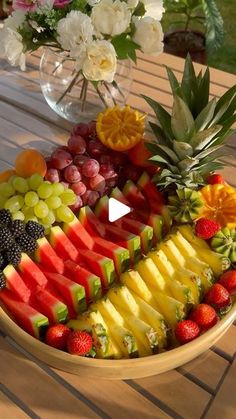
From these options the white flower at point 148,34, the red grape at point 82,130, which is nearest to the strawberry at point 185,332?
the red grape at point 82,130

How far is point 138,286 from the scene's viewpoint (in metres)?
1.15

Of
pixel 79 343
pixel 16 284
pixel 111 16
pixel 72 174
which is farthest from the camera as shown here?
pixel 72 174

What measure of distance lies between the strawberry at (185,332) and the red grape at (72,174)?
1.63 ft

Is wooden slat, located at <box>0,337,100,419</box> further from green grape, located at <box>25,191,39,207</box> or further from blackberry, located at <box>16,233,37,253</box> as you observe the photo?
green grape, located at <box>25,191,39,207</box>

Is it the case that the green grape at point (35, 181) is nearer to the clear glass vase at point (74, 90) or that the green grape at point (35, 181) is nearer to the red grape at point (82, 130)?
the red grape at point (82, 130)

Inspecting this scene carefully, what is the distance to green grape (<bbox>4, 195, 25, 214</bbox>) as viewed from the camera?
1.25 meters

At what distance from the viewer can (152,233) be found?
1305mm

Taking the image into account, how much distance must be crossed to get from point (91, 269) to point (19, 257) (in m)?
0.18

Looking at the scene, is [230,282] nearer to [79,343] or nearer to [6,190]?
[79,343]

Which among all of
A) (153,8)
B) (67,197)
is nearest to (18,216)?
(67,197)

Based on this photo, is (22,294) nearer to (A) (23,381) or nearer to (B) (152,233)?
(A) (23,381)

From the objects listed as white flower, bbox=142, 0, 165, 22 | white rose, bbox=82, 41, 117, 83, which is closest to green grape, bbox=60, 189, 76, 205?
white rose, bbox=82, 41, 117, 83

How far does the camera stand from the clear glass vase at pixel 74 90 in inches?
62.7

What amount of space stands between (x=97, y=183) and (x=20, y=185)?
217 mm
